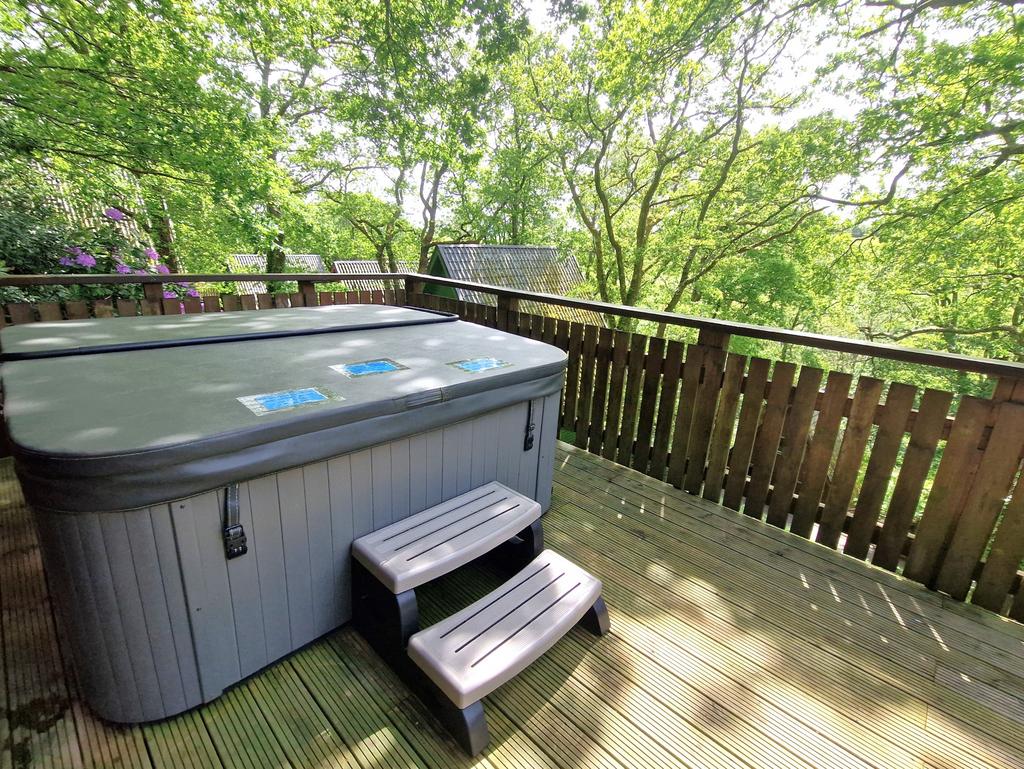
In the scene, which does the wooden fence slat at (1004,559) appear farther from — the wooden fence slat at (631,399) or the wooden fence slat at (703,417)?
the wooden fence slat at (631,399)

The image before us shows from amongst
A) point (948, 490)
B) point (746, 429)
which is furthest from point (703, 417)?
point (948, 490)

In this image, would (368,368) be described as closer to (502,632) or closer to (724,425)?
(502,632)

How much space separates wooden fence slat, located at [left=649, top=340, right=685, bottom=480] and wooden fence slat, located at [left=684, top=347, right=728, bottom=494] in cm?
13

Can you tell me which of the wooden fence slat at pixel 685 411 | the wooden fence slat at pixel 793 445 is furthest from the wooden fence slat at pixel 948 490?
the wooden fence slat at pixel 685 411

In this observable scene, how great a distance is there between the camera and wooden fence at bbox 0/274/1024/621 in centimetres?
170

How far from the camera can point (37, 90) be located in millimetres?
4465

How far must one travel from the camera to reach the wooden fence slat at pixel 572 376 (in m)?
2.92

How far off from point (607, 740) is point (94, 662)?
52.0 inches

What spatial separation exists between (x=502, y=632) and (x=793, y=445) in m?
1.69

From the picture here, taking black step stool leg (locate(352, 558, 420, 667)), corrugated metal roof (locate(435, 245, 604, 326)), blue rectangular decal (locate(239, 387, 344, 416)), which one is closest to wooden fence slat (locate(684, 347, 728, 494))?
black step stool leg (locate(352, 558, 420, 667))

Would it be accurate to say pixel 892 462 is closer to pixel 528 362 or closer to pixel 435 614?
pixel 528 362

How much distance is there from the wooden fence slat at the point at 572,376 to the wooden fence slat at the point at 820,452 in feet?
4.44

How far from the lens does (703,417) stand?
7.88 ft

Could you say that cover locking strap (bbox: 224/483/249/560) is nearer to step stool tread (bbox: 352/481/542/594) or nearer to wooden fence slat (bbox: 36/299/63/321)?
step stool tread (bbox: 352/481/542/594)
